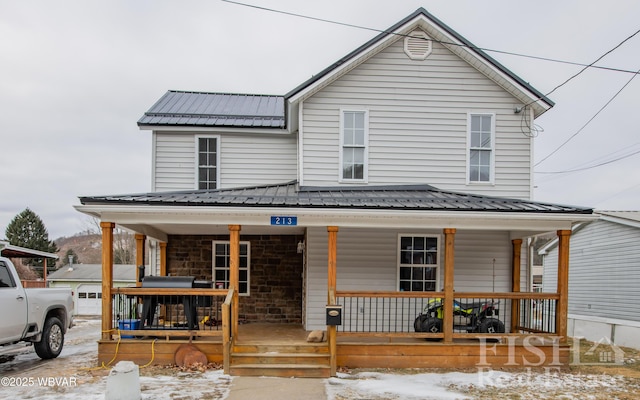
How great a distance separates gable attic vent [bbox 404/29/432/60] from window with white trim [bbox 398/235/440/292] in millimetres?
4345

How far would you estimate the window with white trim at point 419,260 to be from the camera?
10703 mm

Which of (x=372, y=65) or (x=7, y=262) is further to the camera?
(x=372, y=65)

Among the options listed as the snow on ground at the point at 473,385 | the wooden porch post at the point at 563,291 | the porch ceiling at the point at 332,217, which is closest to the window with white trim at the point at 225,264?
the porch ceiling at the point at 332,217

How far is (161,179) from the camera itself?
12258 millimetres

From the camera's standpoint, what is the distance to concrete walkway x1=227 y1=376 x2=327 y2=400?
22.0ft

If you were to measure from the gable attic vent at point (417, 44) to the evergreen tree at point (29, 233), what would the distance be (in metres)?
41.3

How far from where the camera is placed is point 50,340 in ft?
29.7

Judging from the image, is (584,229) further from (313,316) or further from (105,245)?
(105,245)

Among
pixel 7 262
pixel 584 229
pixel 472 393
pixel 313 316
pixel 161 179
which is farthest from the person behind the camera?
pixel 584 229

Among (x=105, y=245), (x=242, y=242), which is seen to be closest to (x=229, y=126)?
(x=242, y=242)

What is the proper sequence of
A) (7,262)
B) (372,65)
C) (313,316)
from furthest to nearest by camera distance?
(372,65)
(313,316)
(7,262)

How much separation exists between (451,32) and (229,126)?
6.04 metres

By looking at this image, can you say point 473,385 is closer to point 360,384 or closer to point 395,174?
point 360,384

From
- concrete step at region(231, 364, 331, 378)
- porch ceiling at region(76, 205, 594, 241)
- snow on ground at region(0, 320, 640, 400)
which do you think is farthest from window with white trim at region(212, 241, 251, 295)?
concrete step at region(231, 364, 331, 378)
